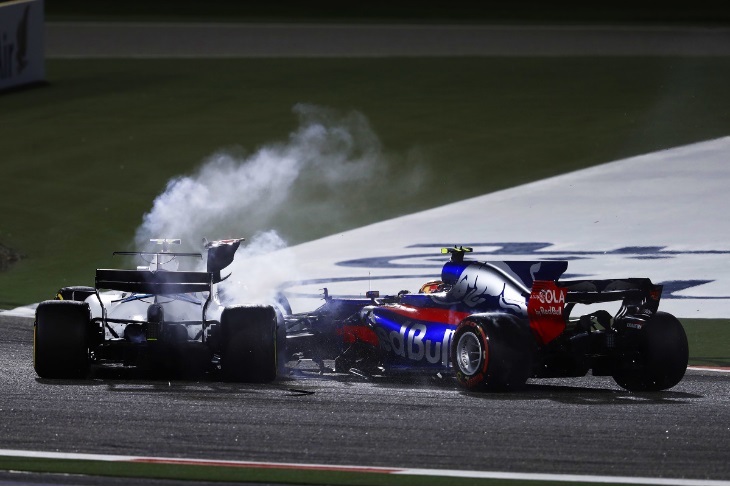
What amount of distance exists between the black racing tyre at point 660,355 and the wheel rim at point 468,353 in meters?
1.33

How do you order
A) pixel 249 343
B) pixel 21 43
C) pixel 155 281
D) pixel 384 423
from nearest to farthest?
pixel 384 423 → pixel 249 343 → pixel 155 281 → pixel 21 43

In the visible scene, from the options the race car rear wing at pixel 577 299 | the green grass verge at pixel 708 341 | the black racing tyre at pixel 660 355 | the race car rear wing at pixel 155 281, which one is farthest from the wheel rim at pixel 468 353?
the green grass verge at pixel 708 341

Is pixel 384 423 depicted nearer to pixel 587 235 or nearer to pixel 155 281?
pixel 155 281

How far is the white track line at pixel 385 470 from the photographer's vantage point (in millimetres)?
8625

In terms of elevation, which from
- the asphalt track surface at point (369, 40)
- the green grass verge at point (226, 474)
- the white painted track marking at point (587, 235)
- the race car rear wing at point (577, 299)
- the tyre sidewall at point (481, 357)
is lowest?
the green grass verge at point (226, 474)

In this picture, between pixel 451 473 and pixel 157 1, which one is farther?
pixel 157 1

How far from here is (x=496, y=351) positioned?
12094 millimetres

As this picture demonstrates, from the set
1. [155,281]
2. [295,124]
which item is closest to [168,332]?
[155,281]

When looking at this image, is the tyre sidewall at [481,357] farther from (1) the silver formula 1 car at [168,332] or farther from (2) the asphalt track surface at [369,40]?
(2) the asphalt track surface at [369,40]

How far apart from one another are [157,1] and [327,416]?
3636 centimetres

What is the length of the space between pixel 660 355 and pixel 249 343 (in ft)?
11.8

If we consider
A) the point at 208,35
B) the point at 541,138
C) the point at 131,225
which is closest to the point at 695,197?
the point at 541,138

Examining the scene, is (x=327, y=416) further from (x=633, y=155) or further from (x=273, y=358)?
(x=633, y=155)

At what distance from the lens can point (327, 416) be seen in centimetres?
1112
